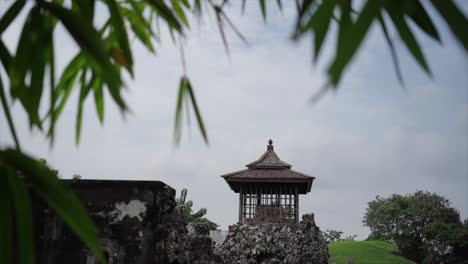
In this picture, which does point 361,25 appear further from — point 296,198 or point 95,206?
point 296,198

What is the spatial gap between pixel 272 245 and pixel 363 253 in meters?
11.0

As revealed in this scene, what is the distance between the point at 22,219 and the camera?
3.35 ft

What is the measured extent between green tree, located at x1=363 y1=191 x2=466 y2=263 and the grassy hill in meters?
1.87

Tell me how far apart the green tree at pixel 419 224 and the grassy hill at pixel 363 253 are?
1.87m

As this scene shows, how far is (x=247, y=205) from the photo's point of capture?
14219 millimetres

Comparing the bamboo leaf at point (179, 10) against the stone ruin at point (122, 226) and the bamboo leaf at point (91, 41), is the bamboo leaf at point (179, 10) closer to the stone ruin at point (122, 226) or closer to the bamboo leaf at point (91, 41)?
the bamboo leaf at point (91, 41)

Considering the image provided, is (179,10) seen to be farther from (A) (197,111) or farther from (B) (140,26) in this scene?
(A) (197,111)

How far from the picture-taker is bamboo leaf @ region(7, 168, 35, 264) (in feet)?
3.28

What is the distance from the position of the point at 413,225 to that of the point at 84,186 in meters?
28.1

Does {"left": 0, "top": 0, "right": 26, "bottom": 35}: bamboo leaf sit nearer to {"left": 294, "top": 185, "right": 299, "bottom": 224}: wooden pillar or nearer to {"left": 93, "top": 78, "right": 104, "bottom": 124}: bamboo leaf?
{"left": 93, "top": 78, "right": 104, "bottom": 124}: bamboo leaf

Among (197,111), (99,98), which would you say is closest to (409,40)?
(197,111)

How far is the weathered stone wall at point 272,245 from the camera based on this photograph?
12.2m

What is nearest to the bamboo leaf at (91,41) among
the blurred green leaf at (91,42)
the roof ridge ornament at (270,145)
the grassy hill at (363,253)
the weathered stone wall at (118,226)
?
the blurred green leaf at (91,42)

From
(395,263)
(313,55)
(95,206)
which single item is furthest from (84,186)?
(395,263)
